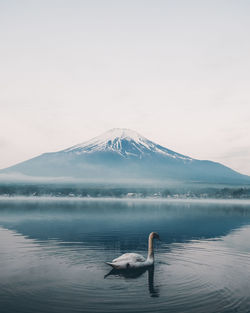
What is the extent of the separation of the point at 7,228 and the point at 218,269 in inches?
982

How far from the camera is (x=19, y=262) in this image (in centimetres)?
2309

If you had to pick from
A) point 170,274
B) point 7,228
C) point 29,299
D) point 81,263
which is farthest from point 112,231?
point 29,299

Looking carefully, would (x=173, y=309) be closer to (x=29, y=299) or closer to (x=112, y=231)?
(x=29, y=299)

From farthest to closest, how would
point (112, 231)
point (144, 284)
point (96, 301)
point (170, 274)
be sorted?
point (112, 231)
point (170, 274)
point (144, 284)
point (96, 301)

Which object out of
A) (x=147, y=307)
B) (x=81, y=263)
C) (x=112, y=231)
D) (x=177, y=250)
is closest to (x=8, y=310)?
(x=147, y=307)

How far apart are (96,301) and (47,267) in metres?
6.69

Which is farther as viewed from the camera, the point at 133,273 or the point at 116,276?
the point at 133,273

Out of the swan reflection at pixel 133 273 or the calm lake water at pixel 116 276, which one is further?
the swan reflection at pixel 133 273

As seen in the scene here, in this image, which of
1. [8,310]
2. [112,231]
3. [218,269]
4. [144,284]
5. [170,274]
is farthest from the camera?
[112,231]

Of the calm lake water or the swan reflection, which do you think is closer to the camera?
the calm lake water

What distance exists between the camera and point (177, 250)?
28094 mm

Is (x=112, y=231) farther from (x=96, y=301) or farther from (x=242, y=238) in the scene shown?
(x=96, y=301)

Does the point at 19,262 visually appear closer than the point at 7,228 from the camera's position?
Yes

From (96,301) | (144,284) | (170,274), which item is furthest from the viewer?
(170,274)
